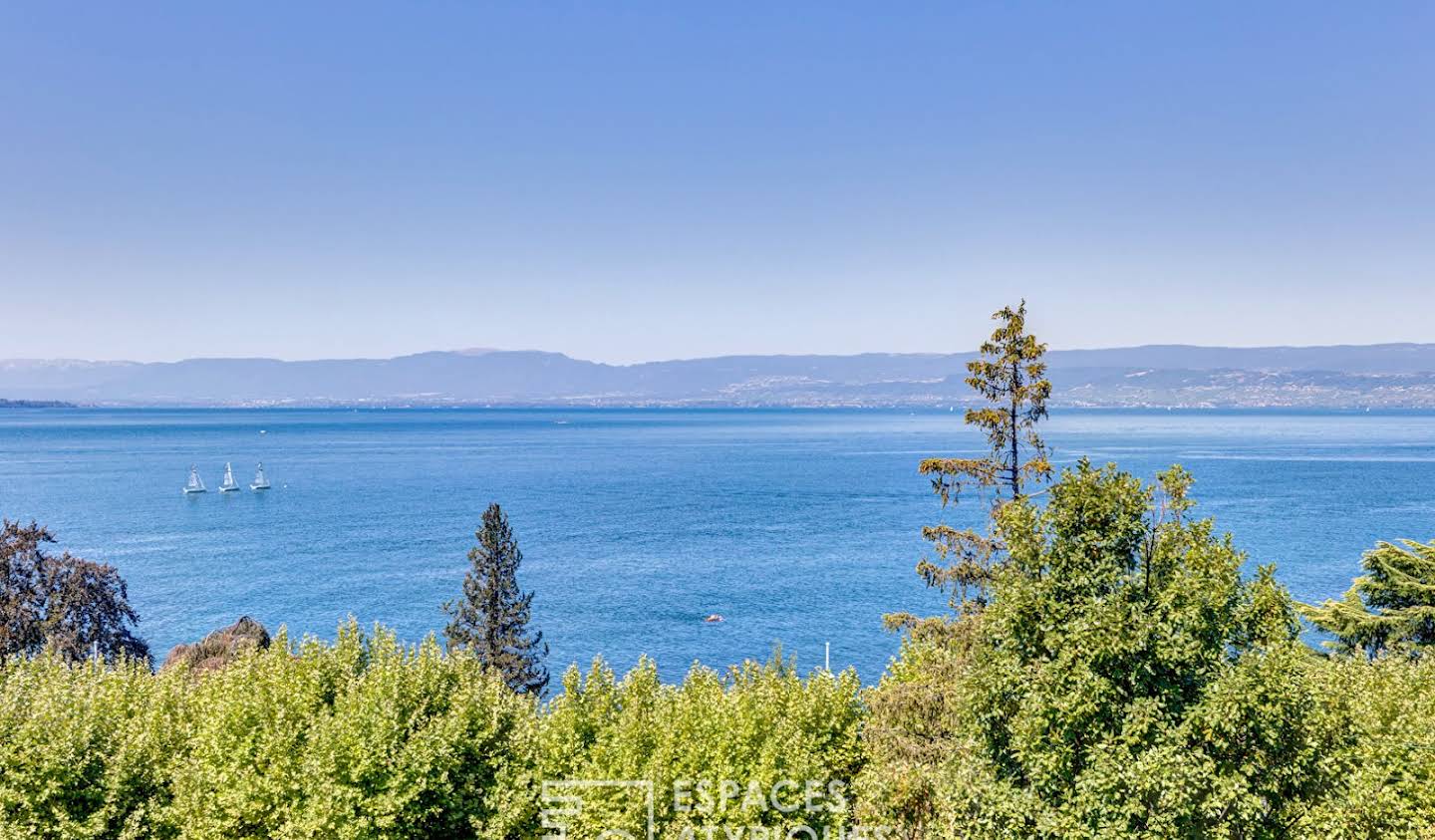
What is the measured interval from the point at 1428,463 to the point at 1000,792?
8187 inches

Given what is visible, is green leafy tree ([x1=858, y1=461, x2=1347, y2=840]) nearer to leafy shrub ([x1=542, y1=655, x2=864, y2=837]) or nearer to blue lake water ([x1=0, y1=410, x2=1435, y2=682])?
leafy shrub ([x1=542, y1=655, x2=864, y2=837])

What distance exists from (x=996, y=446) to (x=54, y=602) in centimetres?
4325

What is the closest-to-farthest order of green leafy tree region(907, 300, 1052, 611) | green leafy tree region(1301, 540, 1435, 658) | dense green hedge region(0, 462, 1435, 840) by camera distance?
1. dense green hedge region(0, 462, 1435, 840)
2. green leafy tree region(907, 300, 1052, 611)
3. green leafy tree region(1301, 540, 1435, 658)

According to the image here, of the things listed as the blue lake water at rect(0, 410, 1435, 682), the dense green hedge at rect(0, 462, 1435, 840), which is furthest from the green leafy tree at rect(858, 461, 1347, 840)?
the blue lake water at rect(0, 410, 1435, 682)

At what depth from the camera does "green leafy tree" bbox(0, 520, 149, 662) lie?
42.5 m

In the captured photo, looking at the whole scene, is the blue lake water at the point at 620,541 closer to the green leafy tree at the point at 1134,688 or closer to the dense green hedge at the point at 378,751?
the dense green hedge at the point at 378,751

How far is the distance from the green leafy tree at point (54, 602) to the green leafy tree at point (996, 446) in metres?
38.8

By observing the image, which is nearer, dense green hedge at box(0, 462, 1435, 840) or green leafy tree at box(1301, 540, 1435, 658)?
dense green hedge at box(0, 462, 1435, 840)

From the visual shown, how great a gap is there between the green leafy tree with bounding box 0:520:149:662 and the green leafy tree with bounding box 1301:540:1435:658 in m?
53.1

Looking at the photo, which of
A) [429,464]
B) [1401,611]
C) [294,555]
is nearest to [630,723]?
[1401,611]

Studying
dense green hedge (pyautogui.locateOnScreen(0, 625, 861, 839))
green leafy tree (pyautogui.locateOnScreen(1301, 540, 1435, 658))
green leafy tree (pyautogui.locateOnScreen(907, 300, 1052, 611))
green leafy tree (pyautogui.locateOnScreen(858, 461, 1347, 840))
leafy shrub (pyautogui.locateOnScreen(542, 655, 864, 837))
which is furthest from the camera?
green leafy tree (pyautogui.locateOnScreen(1301, 540, 1435, 658))

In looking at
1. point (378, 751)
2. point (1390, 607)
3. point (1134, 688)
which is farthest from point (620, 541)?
point (1134, 688)

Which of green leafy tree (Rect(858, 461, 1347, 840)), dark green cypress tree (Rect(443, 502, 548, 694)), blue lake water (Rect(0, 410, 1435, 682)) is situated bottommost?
blue lake water (Rect(0, 410, 1435, 682))

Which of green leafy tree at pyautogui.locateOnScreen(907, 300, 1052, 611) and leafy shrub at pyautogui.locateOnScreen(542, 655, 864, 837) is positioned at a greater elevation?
green leafy tree at pyautogui.locateOnScreen(907, 300, 1052, 611)
